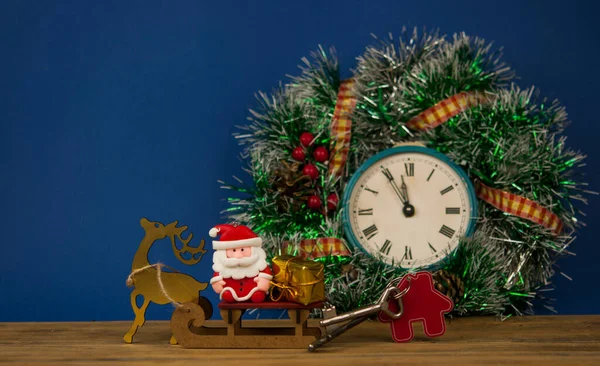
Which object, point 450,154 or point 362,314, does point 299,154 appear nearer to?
point 450,154

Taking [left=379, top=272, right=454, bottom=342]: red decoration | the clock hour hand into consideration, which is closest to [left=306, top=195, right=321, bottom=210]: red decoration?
the clock hour hand

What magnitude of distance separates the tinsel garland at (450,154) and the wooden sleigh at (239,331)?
27cm

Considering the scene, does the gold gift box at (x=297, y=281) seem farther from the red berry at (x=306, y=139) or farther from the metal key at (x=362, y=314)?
the red berry at (x=306, y=139)

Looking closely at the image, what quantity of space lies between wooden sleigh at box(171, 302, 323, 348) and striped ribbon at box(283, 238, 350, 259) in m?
0.30

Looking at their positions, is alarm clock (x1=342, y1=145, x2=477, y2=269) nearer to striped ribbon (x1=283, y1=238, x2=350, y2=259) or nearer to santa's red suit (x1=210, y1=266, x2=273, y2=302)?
striped ribbon (x1=283, y1=238, x2=350, y2=259)

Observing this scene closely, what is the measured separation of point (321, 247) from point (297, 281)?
318 millimetres

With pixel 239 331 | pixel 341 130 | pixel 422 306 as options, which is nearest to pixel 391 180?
pixel 341 130

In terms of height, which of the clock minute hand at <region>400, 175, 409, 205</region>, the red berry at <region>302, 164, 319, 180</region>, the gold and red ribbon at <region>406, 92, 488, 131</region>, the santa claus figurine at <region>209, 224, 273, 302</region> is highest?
the gold and red ribbon at <region>406, 92, 488, 131</region>

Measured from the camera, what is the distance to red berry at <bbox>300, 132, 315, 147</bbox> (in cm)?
151

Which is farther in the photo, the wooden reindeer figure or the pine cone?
the pine cone

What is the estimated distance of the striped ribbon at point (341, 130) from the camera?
1515mm

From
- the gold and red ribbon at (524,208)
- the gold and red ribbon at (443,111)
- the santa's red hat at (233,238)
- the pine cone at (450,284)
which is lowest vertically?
the pine cone at (450,284)

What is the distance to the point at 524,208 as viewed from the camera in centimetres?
147

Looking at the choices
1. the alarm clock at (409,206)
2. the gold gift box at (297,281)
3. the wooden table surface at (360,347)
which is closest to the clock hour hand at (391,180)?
the alarm clock at (409,206)
